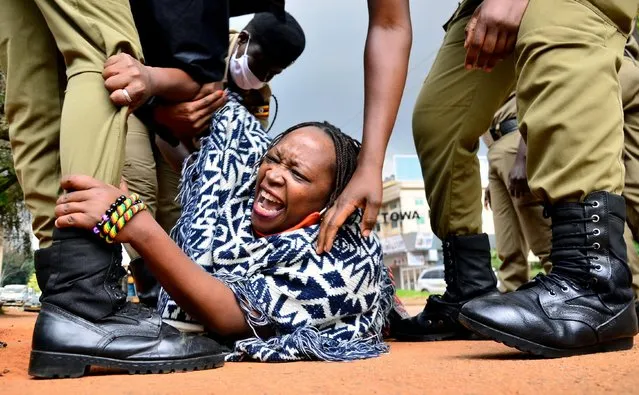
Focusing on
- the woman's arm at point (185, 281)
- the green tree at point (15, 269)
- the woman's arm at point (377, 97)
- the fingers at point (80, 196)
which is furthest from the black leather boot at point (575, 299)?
the green tree at point (15, 269)

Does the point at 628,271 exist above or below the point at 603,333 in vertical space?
above

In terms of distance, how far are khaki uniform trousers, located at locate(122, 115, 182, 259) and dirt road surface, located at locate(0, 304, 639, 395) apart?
1519 mm

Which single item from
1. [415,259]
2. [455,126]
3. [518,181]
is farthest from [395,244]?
[455,126]

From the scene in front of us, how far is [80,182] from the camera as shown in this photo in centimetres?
180

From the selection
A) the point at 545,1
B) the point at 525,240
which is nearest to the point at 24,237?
the point at 525,240

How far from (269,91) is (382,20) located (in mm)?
1314

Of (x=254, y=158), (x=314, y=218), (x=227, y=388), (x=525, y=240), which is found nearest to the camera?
(x=227, y=388)

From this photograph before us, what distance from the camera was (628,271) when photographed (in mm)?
1983

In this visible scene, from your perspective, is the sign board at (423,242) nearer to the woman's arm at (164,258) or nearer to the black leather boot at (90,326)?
the woman's arm at (164,258)

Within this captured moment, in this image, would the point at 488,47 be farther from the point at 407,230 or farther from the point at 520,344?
the point at 407,230

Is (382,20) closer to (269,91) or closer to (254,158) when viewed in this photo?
(254,158)

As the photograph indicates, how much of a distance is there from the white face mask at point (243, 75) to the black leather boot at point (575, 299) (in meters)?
1.86

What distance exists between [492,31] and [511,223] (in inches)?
123

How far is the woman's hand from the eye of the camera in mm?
1774
